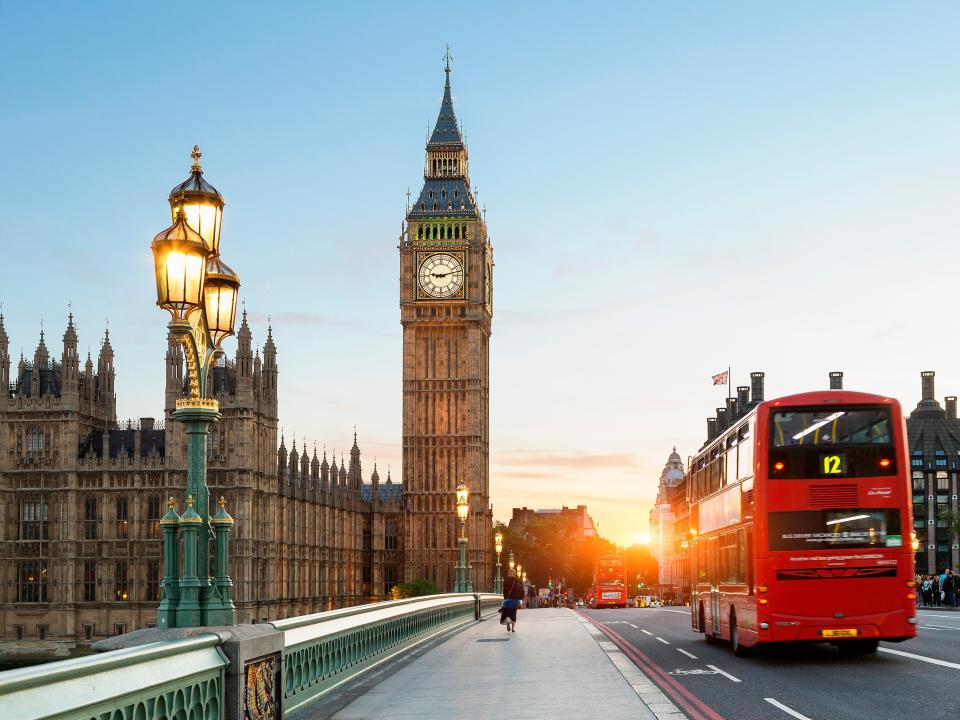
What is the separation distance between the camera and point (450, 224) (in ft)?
422

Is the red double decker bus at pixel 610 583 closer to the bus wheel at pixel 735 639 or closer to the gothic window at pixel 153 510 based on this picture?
the gothic window at pixel 153 510

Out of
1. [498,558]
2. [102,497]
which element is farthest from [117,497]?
[498,558]

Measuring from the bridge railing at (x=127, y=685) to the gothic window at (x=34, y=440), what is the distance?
258ft

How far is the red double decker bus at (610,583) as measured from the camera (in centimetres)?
9169

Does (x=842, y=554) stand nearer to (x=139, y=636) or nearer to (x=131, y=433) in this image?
(x=139, y=636)

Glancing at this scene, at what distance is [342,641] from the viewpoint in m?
20.2

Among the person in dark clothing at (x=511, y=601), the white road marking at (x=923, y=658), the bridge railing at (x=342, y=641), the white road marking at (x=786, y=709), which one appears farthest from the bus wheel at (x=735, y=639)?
the person in dark clothing at (x=511, y=601)

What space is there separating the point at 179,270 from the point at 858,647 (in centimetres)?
1750

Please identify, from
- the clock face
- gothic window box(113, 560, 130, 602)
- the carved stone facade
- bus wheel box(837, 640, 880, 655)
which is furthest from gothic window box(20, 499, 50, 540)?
bus wheel box(837, 640, 880, 655)

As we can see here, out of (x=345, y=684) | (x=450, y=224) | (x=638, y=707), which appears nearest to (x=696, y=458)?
(x=345, y=684)

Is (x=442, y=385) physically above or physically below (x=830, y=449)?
above

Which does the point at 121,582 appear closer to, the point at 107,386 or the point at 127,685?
the point at 107,386

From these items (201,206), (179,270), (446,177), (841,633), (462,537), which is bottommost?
(841,633)

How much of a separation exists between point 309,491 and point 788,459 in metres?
78.8
